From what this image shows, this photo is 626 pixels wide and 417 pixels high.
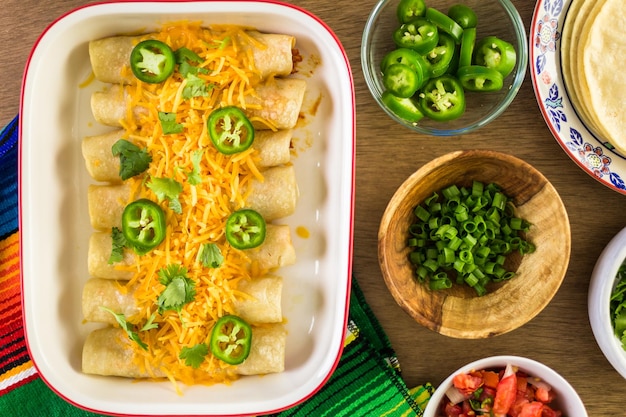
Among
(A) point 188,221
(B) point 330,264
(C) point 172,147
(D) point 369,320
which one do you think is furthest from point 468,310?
(C) point 172,147

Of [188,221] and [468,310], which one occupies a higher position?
[188,221]

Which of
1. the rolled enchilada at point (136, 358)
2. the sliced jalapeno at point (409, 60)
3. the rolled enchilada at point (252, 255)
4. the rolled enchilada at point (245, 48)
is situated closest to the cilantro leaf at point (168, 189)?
the rolled enchilada at point (252, 255)

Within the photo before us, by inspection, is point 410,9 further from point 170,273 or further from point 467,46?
point 170,273

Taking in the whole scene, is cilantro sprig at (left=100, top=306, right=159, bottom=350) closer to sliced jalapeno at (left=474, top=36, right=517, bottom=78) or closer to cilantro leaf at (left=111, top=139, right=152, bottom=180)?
cilantro leaf at (left=111, top=139, right=152, bottom=180)

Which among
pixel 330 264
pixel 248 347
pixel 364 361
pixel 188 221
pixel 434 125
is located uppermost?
pixel 434 125

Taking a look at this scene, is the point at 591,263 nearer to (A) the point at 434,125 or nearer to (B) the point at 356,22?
(A) the point at 434,125

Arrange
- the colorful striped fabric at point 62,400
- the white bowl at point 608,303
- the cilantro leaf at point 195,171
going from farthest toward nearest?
the colorful striped fabric at point 62,400 → the white bowl at point 608,303 → the cilantro leaf at point 195,171

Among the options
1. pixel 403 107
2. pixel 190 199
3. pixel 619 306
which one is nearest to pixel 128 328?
pixel 190 199

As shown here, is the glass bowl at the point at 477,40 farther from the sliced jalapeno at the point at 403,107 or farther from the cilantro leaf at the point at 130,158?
the cilantro leaf at the point at 130,158
